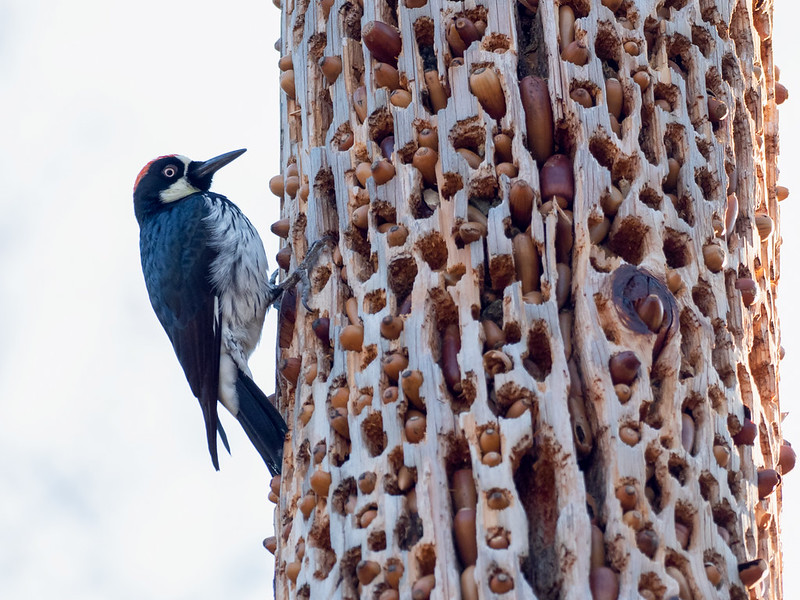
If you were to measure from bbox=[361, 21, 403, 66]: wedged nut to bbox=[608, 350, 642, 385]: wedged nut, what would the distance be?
1.01 metres

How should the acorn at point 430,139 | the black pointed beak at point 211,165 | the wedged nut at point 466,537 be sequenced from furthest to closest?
the black pointed beak at point 211,165 → the acorn at point 430,139 → the wedged nut at point 466,537

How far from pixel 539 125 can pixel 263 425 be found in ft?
4.31

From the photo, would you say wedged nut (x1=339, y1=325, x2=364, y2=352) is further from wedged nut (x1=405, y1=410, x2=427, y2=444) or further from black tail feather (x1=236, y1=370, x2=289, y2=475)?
black tail feather (x1=236, y1=370, x2=289, y2=475)

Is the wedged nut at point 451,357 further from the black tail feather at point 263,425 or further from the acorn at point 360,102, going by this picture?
the black tail feather at point 263,425

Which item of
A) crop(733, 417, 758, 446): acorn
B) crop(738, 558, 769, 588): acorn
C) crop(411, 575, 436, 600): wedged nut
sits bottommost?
crop(738, 558, 769, 588): acorn

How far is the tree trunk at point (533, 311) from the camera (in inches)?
82.1

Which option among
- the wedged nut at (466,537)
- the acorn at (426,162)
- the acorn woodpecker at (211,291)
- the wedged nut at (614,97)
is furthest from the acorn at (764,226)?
the acorn woodpecker at (211,291)

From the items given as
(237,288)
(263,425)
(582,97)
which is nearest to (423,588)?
(582,97)

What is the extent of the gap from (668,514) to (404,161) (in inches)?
39.7

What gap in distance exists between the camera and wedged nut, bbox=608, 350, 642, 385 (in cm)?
219

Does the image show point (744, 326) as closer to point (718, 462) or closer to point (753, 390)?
point (753, 390)

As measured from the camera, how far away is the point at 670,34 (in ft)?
9.14

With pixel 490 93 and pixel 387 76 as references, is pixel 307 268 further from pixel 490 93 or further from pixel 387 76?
pixel 490 93

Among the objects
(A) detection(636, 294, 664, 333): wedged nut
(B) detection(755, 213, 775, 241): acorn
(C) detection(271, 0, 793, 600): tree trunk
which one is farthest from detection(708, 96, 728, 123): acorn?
(A) detection(636, 294, 664, 333): wedged nut
